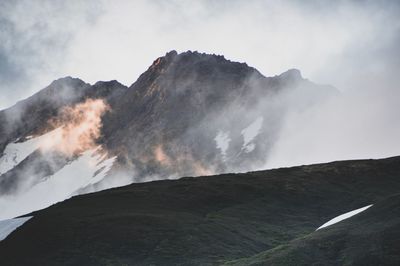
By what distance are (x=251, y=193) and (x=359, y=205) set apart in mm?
19752

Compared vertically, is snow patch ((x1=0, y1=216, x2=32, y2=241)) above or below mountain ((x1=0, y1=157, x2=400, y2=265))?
above

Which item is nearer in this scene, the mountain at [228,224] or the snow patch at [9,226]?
the mountain at [228,224]

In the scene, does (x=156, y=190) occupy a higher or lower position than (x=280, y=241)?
higher

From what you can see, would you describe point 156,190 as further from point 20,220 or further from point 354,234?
point 354,234

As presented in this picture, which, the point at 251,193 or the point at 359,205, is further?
the point at 251,193

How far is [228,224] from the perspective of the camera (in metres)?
73.9

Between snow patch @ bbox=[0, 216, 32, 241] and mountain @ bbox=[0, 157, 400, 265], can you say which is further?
snow patch @ bbox=[0, 216, 32, 241]

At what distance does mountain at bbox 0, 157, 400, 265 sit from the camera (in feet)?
159

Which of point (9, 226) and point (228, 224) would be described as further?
point (9, 226)

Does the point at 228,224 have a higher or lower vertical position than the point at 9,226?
lower

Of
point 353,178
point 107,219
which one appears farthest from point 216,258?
point 353,178

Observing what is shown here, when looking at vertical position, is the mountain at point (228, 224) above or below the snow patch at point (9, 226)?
below

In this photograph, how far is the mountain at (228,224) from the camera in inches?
1912

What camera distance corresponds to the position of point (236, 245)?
207ft
